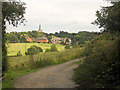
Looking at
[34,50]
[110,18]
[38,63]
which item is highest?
[110,18]

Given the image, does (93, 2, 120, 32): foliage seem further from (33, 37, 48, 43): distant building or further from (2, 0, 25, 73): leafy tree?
(33, 37, 48, 43): distant building

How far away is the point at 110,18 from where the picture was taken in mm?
11438

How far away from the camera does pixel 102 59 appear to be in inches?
420

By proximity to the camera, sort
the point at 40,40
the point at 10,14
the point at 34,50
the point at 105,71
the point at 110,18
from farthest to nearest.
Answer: the point at 40,40
the point at 34,50
the point at 10,14
the point at 110,18
the point at 105,71

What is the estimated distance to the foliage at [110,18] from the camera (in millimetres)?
10058

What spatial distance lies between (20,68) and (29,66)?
1.09m

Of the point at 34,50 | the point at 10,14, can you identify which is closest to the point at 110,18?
the point at 10,14

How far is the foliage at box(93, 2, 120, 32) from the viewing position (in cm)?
1006

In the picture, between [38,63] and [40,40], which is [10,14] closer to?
[38,63]

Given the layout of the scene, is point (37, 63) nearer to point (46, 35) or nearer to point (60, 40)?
point (60, 40)

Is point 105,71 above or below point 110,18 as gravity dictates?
below

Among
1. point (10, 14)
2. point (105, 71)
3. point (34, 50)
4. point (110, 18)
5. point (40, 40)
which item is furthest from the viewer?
point (40, 40)

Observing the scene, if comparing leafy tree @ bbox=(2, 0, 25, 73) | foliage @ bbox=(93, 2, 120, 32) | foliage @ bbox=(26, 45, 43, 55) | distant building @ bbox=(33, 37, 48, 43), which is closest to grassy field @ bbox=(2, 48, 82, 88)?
leafy tree @ bbox=(2, 0, 25, 73)

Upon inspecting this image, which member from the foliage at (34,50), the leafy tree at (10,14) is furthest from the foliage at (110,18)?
the foliage at (34,50)
